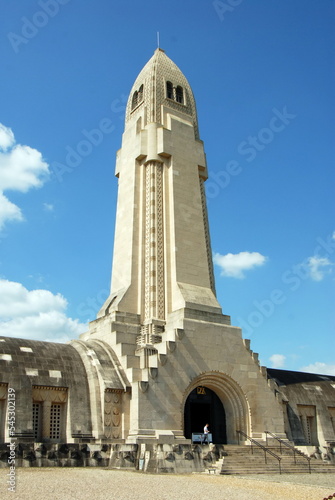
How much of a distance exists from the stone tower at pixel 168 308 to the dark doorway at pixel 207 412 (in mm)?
51

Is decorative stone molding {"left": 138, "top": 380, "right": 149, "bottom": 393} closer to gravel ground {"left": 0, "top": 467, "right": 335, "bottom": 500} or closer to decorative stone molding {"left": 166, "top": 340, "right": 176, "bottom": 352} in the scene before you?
decorative stone molding {"left": 166, "top": 340, "right": 176, "bottom": 352}

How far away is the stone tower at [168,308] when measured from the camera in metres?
22.6

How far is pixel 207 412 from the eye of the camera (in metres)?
25.2

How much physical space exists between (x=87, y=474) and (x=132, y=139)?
21.5m

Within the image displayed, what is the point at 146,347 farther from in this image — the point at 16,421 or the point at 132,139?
the point at 132,139

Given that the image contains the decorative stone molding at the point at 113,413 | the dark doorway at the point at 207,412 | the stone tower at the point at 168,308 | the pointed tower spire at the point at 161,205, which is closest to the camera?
the decorative stone molding at the point at 113,413

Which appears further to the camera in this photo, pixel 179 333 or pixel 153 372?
pixel 179 333

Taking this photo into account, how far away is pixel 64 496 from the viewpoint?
39.2 ft

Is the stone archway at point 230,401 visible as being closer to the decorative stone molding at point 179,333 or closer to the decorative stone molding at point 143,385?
A: the decorative stone molding at point 179,333

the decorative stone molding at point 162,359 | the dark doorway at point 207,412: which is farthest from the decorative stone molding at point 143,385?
the dark doorway at point 207,412

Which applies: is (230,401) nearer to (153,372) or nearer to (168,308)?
(153,372)

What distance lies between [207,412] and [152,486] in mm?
11609

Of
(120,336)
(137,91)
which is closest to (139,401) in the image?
(120,336)

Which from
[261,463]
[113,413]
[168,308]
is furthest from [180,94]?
[261,463]
